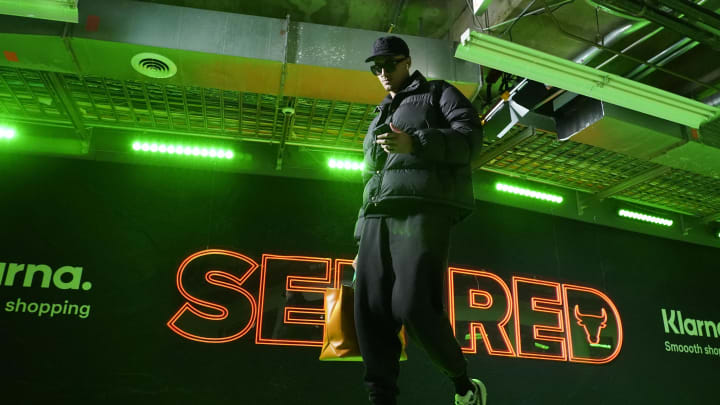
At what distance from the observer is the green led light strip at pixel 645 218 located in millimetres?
6406

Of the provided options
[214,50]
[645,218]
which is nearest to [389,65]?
[214,50]

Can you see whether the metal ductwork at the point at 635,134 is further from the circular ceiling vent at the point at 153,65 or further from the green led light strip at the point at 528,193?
the circular ceiling vent at the point at 153,65

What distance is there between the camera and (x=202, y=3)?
14.5 ft

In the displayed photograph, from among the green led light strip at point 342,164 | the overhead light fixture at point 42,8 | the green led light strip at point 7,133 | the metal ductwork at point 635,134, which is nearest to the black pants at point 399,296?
the overhead light fixture at point 42,8

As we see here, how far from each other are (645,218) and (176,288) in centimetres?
556

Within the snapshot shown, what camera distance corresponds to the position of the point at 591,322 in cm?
568

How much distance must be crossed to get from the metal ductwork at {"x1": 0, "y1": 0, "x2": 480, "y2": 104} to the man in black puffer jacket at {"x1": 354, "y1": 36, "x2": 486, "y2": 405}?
6.69ft

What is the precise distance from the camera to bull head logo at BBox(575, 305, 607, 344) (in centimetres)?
561

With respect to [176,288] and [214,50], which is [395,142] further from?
[176,288]

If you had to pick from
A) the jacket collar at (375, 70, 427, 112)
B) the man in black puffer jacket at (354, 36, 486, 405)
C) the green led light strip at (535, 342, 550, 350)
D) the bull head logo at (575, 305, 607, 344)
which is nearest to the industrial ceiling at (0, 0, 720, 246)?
the bull head logo at (575, 305, 607, 344)

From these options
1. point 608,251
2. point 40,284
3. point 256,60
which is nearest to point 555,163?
point 608,251

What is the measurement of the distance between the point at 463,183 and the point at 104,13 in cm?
293

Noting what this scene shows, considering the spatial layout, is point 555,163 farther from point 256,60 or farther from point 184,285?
point 184,285

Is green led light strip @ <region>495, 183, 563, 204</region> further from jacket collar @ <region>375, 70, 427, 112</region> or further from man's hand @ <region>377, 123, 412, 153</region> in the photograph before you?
man's hand @ <region>377, 123, 412, 153</region>
